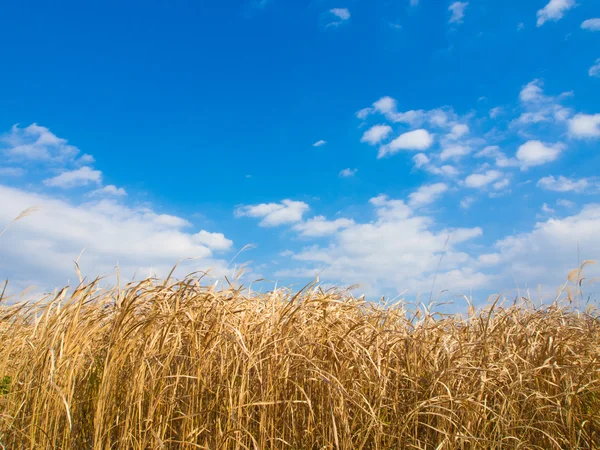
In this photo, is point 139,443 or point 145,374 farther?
point 145,374

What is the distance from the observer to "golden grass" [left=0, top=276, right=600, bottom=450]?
284 cm

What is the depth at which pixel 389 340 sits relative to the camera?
3.90 m

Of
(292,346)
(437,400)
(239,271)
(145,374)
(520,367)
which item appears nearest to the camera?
(145,374)

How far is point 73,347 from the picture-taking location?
3234 mm

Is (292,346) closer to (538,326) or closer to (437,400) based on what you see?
(437,400)

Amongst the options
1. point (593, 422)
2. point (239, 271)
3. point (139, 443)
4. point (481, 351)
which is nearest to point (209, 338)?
point (139, 443)

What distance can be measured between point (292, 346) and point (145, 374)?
101 centimetres

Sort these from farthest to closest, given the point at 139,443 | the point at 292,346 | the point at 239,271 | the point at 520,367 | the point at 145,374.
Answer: the point at 239,271, the point at 520,367, the point at 292,346, the point at 145,374, the point at 139,443

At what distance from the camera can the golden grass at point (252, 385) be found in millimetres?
2840

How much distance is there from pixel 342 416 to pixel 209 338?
1013 mm

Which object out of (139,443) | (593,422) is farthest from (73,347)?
(593,422)

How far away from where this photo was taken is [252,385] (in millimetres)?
3184

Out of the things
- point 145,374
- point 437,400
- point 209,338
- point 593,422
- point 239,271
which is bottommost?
point 593,422

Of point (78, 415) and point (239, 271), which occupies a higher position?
point (239, 271)
